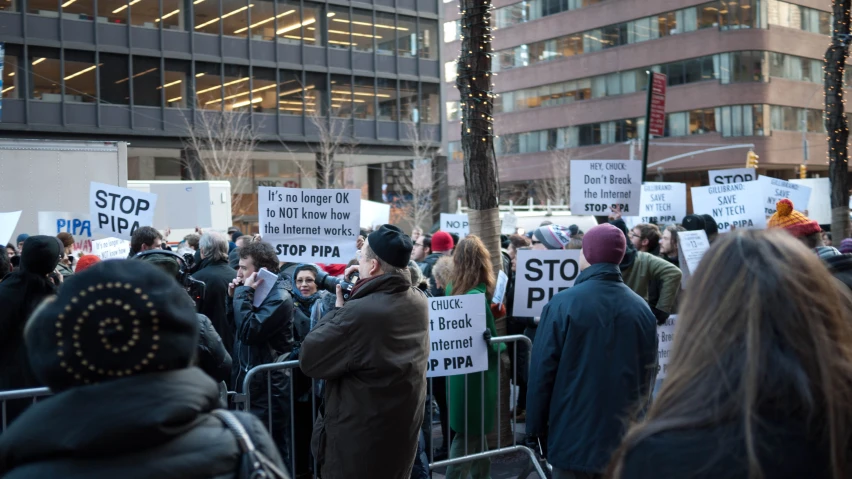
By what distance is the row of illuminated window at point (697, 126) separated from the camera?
52.8m

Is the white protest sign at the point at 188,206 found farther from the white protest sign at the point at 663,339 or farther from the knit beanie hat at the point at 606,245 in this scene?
the knit beanie hat at the point at 606,245

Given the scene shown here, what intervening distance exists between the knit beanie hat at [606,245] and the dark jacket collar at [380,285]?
44.4 inches

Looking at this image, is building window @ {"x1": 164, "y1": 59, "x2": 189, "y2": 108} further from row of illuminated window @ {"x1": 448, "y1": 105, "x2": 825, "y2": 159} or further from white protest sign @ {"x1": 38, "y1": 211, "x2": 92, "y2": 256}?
row of illuminated window @ {"x1": 448, "y1": 105, "x2": 825, "y2": 159}

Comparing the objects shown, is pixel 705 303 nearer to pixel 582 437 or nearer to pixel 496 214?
pixel 582 437

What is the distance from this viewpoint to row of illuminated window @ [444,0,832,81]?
2042 inches

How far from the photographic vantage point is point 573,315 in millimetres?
4738

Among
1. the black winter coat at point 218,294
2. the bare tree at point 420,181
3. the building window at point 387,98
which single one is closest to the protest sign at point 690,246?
the black winter coat at point 218,294

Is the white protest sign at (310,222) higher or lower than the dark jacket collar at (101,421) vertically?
higher

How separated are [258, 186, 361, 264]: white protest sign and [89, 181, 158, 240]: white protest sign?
3.83m

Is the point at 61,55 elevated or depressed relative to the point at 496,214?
elevated

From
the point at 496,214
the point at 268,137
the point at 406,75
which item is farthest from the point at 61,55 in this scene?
the point at 496,214

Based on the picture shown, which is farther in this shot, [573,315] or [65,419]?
[573,315]

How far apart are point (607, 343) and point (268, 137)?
39.4 meters

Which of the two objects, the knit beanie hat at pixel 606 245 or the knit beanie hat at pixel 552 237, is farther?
the knit beanie hat at pixel 552 237
